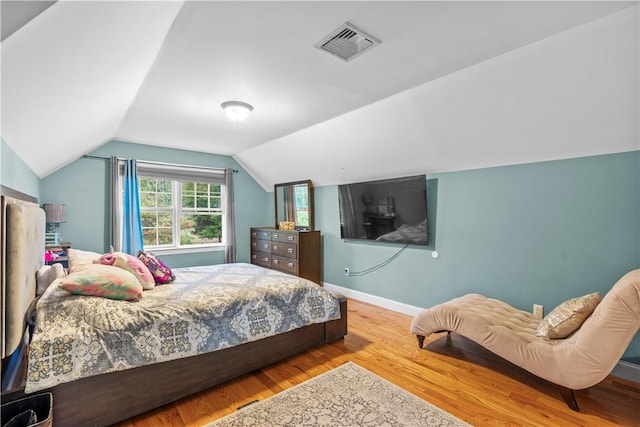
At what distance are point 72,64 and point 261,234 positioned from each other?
4.12m

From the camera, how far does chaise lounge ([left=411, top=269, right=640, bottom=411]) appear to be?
1.85 m

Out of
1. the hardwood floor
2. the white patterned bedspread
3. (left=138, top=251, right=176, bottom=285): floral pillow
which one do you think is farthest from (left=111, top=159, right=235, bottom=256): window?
the hardwood floor

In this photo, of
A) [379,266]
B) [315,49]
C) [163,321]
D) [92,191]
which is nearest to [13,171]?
[163,321]

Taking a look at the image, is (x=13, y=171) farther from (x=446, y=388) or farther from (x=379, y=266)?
(x=379, y=266)

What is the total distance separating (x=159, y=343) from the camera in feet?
6.42

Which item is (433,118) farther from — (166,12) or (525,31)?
(166,12)

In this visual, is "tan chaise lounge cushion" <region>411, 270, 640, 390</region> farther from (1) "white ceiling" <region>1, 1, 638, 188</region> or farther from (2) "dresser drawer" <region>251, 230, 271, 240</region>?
(2) "dresser drawer" <region>251, 230, 271, 240</region>

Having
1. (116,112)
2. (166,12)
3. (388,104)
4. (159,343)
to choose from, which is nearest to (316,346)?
(159,343)

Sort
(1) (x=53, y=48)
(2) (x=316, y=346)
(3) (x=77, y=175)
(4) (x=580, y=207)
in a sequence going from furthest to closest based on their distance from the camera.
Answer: (3) (x=77, y=175), (2) (x=316, y=346), (4) (x=580, y=207), (1) (x=53, y=48)

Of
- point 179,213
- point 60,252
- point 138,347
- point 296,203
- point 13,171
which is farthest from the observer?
point 296,203

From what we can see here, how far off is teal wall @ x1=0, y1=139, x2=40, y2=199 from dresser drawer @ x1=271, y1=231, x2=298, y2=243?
308cm

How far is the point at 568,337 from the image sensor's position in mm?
2174

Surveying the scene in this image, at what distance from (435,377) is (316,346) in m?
1.09

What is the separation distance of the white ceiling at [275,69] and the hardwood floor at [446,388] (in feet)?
6.14
